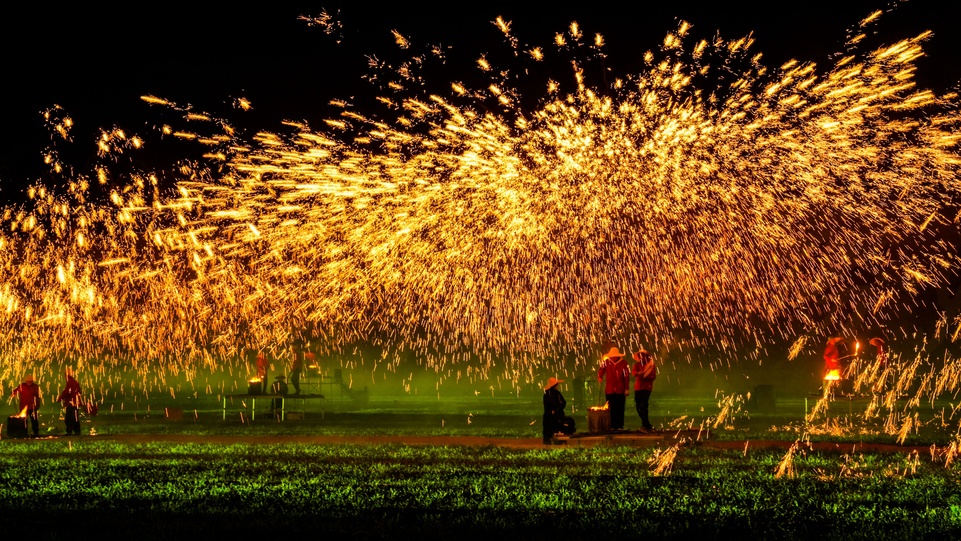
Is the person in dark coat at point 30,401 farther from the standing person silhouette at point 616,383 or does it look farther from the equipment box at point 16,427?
the standing person silhouette at point 616,383

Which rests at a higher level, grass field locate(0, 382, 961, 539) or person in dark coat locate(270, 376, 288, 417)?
person in dark coat locate(270, 376, 288, 417)

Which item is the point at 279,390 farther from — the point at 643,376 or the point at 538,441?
the point at 643,376

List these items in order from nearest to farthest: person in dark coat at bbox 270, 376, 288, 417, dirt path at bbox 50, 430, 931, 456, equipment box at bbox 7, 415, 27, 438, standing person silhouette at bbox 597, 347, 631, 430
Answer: dirt path at bbox 50, 430, 931, 456 → standing person silhouette at bbox 597, 347, 631, 430 → equipment box at bbox 7, 415, 27, 438 → person in dark coat at bbox 270, 376, 288, 417

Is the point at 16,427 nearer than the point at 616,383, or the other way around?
the point at 616,383

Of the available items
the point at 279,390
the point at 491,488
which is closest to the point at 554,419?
the point at 491,488

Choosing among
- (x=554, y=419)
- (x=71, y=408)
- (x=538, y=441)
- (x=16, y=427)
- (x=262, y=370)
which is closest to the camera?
(x=554, y=419)

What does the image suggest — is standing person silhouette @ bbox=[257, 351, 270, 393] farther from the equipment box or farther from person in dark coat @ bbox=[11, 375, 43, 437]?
the equipment box

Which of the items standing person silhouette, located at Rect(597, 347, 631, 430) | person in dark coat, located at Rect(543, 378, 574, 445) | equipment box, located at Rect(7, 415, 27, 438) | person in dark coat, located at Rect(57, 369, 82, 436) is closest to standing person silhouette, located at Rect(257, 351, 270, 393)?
person in dark coat, located at Rect(57, 369, 82, 436)

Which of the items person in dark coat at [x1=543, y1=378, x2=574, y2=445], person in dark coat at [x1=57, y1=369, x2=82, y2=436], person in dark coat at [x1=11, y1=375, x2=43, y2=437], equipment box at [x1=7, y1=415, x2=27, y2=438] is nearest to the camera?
person in dark coat at [x1=543, y1=378, x2=574, y2=445]

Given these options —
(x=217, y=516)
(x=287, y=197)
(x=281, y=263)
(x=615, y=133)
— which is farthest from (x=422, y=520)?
(x=281, y=263)

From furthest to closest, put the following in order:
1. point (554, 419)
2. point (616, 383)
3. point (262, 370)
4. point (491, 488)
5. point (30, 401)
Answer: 1. point (262, 370)
2. point (30, 401)
3. point (616, 383)
4. point (554, 419)
5. point (491, 488)

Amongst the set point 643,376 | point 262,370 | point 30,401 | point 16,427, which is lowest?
point 16,427

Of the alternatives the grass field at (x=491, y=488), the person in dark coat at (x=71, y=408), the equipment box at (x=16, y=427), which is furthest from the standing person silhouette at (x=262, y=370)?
the grass field at (x=491, y=488)

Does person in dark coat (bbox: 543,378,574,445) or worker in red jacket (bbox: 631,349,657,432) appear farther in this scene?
worker in red jacket (bbox: 631,349,657,432)
